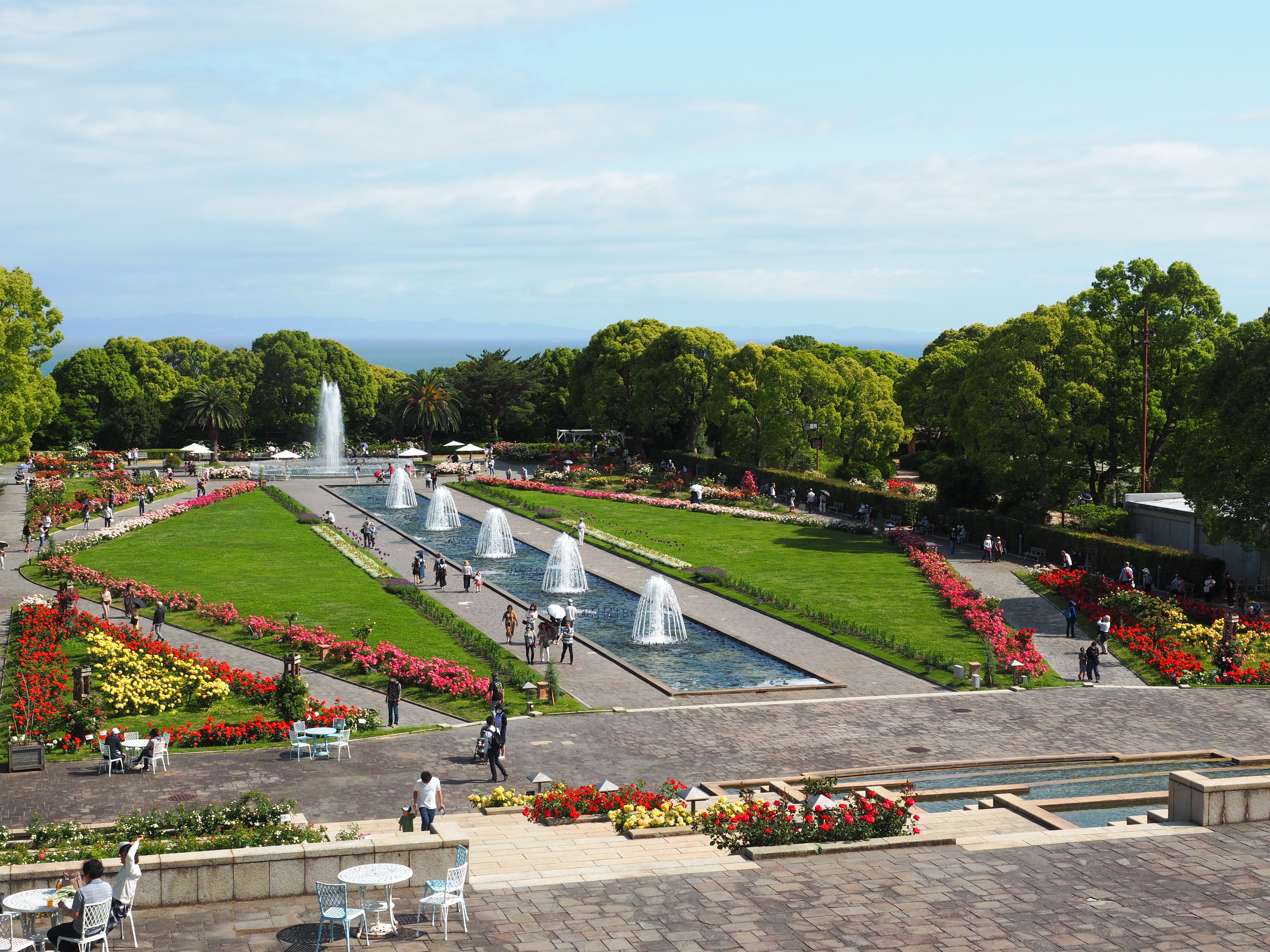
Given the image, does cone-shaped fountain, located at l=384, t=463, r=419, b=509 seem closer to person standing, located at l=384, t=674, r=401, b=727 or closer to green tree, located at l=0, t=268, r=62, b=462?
green tree, located at l=0, t=268, r=62, b=462

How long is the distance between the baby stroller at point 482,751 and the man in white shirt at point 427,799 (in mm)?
4152

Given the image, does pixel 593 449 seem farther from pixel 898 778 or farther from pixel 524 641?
pixel 898 778

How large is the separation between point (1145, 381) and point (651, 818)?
37.8m

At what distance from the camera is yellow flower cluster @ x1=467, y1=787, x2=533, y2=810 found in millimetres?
21641

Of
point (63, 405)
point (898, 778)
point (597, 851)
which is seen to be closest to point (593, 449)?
point (63, 405)

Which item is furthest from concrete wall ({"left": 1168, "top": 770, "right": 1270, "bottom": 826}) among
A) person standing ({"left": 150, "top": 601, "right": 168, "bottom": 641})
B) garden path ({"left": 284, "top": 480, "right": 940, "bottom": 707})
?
person standing ({"left": 150, "top": 601, "right": 168, "bottom": 641})

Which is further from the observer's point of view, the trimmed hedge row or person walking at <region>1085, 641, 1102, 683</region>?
the trimmed hedge row

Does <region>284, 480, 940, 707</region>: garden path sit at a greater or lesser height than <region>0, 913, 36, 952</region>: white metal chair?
lesser

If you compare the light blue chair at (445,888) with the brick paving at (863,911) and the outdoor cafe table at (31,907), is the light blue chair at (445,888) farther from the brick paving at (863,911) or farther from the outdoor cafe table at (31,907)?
the outdoor cafe table at (31,907)

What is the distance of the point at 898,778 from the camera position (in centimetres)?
2431

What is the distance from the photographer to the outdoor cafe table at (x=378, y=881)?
47.4 ft

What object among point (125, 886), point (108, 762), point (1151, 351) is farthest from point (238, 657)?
point (1151, 351)

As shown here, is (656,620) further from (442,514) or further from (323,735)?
(442,514)

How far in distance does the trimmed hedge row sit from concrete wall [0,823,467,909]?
34800 mm
